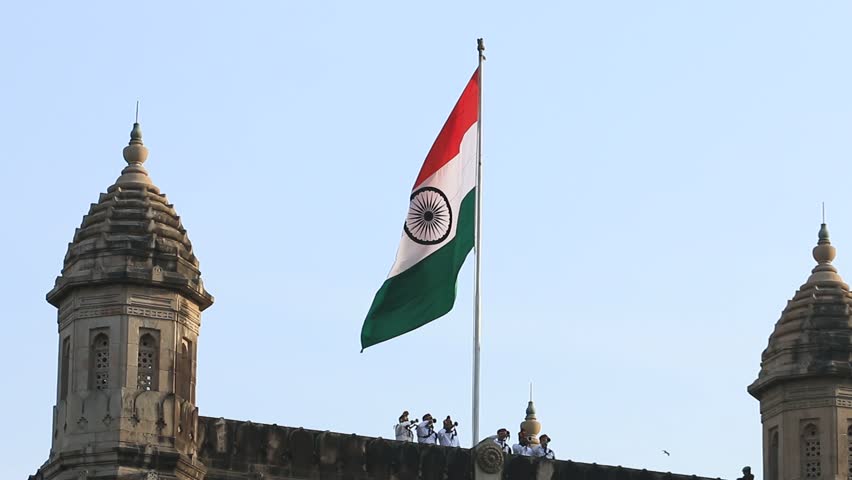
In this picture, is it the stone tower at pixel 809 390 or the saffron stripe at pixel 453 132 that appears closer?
the saffron stripe at pixel 453 132

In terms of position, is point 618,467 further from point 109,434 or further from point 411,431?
point 109,434

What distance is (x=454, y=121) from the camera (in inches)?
2571

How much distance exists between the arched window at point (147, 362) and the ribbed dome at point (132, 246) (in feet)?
3.64

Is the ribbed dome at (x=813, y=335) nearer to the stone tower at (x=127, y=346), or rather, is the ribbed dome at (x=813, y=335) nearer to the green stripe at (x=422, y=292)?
the green stripe at (x=422, y=292)

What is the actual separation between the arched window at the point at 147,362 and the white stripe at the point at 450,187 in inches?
195

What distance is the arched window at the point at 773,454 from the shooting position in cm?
7106

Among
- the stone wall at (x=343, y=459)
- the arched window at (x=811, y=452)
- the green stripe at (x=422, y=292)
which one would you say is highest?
the green stripe at (x=422, y=292)

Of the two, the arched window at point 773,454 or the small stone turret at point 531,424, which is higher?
the small stone turret at point 531,424

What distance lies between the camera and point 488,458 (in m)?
66.8

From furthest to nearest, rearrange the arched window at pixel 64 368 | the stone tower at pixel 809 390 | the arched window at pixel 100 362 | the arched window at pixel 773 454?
the arched window at pixel 773 454 < the stone tower at pixel 809 390 < the arched window at pixel 64 368 < the arched window at pixel 100 362

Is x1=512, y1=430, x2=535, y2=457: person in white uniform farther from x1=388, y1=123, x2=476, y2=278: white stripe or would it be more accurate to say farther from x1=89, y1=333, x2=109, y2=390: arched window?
x1=89, y1=333, x2=109, y2=390: arched window

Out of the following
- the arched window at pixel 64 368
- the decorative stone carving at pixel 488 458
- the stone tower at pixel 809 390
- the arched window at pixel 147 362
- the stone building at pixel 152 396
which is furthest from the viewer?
the stone tower at pixel 809 390

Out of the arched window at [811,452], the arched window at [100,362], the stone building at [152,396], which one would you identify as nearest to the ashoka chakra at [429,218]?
the stone building at [152,396]

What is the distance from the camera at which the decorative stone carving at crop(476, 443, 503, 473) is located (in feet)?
219
